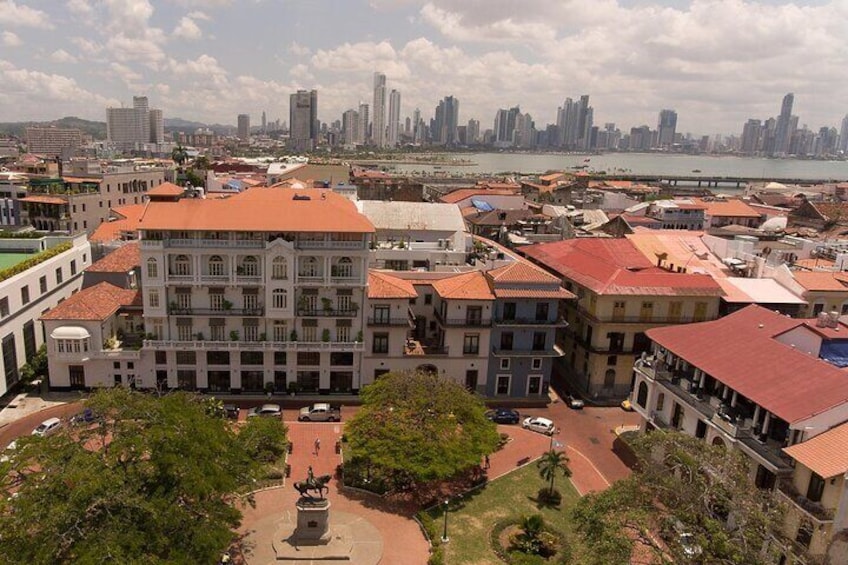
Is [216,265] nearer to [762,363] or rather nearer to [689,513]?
[689,513]

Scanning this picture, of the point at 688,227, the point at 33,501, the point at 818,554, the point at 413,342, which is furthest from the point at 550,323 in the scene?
the point at 688,227

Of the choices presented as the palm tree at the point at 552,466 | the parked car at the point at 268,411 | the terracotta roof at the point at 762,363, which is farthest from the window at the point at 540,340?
the parked car at the point at 268,411

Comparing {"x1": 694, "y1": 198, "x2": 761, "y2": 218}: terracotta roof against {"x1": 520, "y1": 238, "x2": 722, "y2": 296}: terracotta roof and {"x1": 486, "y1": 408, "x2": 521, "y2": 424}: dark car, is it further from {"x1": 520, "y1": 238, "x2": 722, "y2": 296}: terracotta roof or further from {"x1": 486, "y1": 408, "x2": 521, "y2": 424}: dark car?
{"x1": 486, "y1": 408, "x2": 521, "y2": 424}: dark car

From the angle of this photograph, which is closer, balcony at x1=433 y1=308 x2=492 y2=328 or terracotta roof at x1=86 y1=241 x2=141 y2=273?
balcony at x1=433 y1=308 x2=492 y2=328

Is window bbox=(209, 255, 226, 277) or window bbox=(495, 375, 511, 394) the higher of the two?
window bbox=(209, 255, 226, 277)

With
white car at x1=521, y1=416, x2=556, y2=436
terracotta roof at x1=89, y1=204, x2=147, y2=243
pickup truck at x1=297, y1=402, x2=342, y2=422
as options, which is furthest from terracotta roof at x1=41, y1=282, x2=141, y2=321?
white car at x1=521, y1=416, x2=556, y2=436

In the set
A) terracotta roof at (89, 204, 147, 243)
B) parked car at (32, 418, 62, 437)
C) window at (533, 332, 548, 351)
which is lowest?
parked car at (32, 418, 62, 437)
